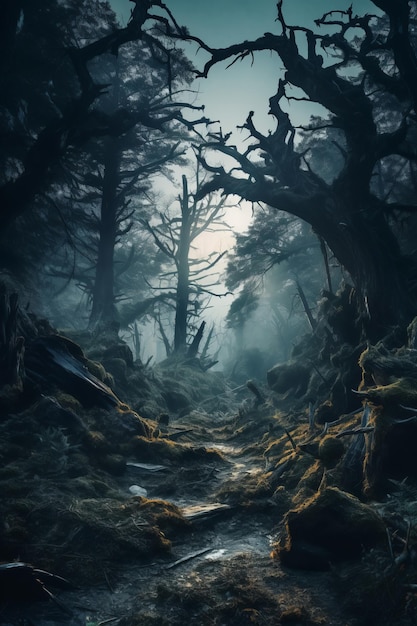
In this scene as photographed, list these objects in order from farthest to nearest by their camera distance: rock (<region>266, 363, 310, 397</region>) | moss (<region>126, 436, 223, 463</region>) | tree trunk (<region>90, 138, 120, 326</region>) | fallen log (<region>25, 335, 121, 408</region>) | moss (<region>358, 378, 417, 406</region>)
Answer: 1. tree trunk (<region>90, 138, 120, 326</region>)
2. rock (<region>266, 363, 310, 397</region>)
3. fallen log (<region>25, 335, 121, 408</region>)
4. moss (<region>126, 436, 223, 463</region>)
5. moss (<region>358, 378, 417, 406</region>)

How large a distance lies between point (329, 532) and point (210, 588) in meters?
A: 1.32

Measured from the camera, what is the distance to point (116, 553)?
4074mm

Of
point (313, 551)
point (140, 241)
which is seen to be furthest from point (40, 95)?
point (140, 241)

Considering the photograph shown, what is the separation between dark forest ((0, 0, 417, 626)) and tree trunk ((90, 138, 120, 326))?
0.10 m

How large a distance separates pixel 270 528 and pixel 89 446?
357cm

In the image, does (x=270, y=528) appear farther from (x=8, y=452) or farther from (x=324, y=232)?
(x=324, y=232)

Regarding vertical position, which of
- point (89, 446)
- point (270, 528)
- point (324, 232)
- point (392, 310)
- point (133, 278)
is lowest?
point (270, 528)

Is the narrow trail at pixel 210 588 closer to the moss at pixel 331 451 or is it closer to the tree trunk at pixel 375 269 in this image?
the moss at pixel 331 451

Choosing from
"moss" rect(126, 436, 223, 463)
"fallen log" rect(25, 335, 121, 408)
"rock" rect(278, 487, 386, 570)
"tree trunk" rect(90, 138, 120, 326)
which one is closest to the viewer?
"rock" rect(278, 487, 386, 570)

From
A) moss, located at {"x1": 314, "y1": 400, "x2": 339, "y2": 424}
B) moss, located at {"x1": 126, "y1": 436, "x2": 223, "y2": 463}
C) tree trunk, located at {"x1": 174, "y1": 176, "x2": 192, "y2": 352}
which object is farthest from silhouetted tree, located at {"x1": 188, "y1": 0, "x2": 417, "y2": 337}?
tree trunk, located at {"x1": 174, "y1": 176, "x2": 192, "y2": 352}

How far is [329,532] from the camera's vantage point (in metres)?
3.88

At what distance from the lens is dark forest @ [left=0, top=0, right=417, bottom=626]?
3480 millimetres

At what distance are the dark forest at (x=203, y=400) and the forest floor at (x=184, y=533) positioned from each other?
2 cm

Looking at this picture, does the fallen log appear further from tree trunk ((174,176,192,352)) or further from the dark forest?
tree trunk ((174,176,192,352))
